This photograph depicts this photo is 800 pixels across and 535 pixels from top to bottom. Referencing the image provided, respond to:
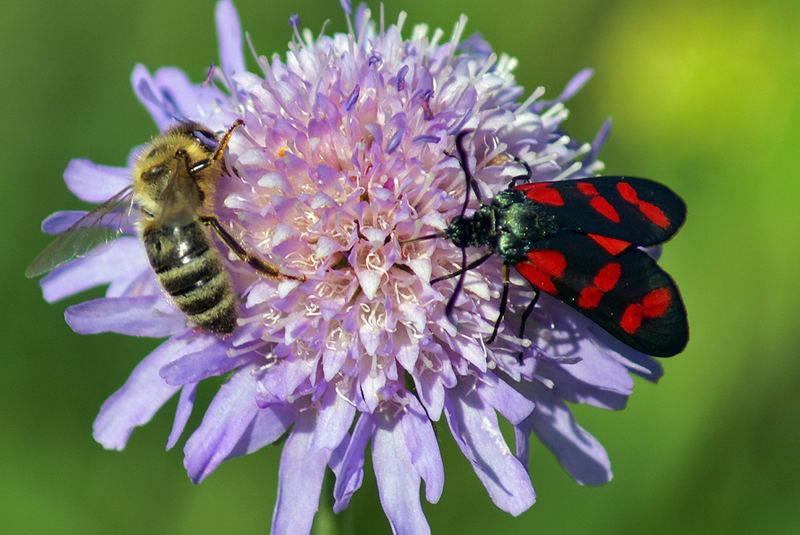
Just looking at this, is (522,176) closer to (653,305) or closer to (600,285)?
(600,285)

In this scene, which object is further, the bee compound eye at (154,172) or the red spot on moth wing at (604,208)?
the red spot on moth wing at (604,208)

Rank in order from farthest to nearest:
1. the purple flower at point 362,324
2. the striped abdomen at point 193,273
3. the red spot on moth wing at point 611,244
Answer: the red spot on moth wing at point 611,244 < the purple flower at point 362,324 < the striped abdomen at point 193,273

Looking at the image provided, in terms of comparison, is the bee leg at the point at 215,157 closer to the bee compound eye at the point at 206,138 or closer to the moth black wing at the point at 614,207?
the bee compound eye at the point at 206,138

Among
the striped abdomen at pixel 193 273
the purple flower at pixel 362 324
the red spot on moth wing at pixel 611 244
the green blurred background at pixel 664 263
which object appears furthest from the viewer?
the green blurred background at pixel 664 263

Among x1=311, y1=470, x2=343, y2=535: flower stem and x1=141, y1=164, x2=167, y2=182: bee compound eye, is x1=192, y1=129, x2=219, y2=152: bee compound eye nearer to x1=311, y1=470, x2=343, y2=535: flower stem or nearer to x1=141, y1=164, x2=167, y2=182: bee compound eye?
x1=141, y1=164, x2=167, y2=182: bee compound eye

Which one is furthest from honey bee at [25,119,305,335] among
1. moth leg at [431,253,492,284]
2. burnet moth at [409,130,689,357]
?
burnet moth at [409,130,689,357]

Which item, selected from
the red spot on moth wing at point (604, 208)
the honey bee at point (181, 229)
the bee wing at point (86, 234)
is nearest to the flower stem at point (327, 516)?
the honey bee at point (181, 229)

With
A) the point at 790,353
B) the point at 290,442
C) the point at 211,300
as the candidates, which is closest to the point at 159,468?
the point at 290,442
